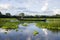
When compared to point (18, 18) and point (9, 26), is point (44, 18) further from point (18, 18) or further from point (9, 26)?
point (9, 26)

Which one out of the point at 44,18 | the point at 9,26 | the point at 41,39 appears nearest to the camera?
the point at 41,39

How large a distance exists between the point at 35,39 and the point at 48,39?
4.35 feet

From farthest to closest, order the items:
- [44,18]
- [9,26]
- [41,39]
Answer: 1. [44,18]
2. [9,26]
3. [41,39]

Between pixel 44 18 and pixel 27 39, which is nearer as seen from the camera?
pixel 27 39

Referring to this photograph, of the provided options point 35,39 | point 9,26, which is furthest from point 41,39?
point 9,26

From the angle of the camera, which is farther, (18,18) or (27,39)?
(18,18)

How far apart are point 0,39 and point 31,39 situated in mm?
3030

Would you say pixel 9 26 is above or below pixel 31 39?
below

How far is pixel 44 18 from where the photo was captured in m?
49.9

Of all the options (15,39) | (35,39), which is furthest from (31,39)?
(15,39)

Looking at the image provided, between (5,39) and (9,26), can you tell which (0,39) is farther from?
(9,26)

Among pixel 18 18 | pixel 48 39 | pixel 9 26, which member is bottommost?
pixel 18 18

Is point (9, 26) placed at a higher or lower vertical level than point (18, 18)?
higher

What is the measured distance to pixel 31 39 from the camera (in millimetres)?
17219
